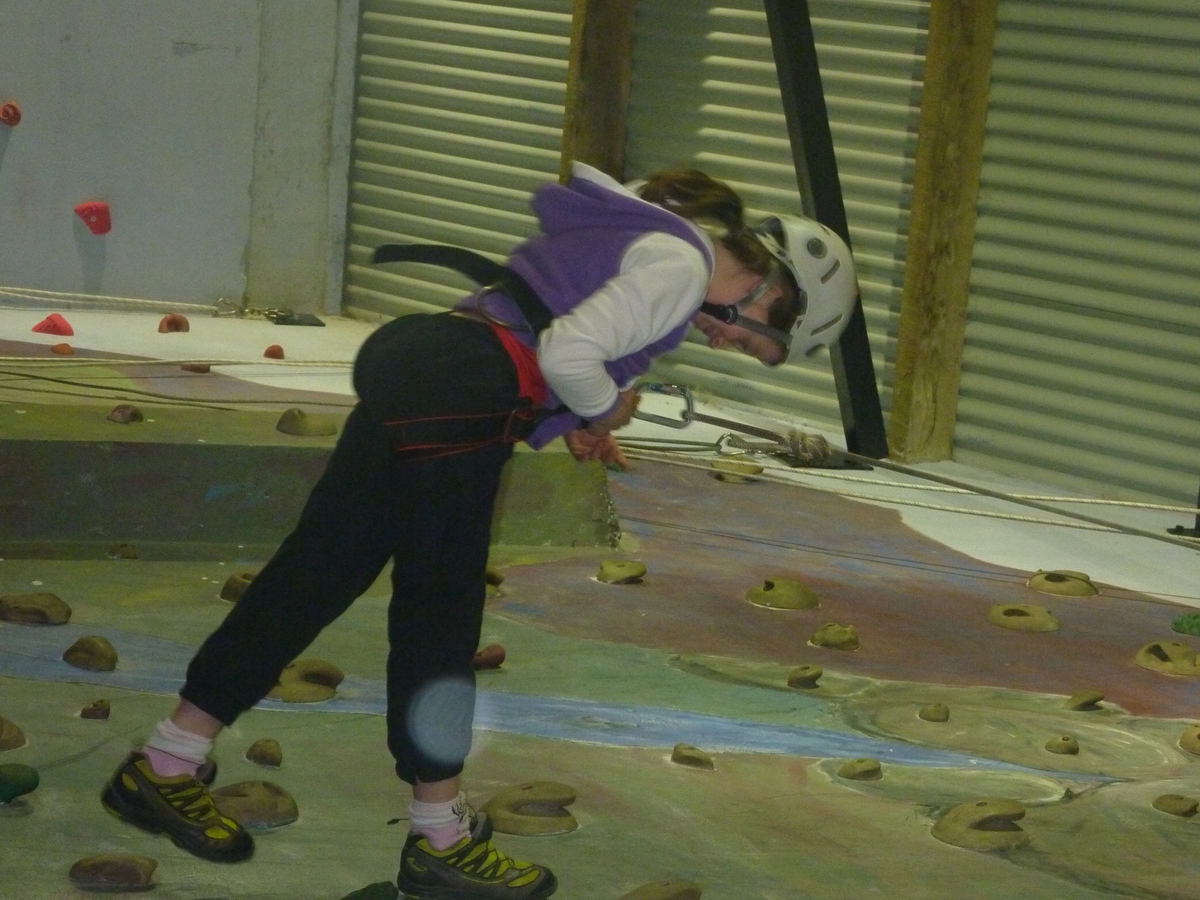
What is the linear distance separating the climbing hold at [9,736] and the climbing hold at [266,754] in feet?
1.43

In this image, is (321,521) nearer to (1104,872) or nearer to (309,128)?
(1104,872)

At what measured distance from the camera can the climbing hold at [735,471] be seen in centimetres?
634

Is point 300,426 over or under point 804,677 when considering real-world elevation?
over

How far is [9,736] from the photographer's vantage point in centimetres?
323

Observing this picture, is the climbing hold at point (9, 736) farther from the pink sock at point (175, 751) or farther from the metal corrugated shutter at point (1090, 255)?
the metal corrugated shutter at point (1090, 255)

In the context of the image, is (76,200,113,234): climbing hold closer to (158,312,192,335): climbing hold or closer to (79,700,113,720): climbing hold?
(158,312,192,335): climbing hold

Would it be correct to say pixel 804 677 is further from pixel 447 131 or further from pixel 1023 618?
pixel 447 131

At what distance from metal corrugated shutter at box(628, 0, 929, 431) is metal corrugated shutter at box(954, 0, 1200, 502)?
1.55 ft

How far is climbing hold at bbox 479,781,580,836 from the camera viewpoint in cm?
308

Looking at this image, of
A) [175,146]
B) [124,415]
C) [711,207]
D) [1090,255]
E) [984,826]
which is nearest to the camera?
[711,207]

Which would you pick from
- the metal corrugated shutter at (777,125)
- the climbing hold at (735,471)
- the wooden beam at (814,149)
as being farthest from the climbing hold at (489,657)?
the metal corrugated shutter at (777,125)

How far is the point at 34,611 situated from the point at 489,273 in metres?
1.87

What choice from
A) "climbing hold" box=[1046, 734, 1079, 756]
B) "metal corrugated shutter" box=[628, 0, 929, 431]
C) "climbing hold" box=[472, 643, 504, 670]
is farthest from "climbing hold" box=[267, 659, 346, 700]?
"metal corrugated shutter" box=[628, 0, 929, 431]

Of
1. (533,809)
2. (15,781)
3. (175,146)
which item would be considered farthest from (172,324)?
(533,809)
